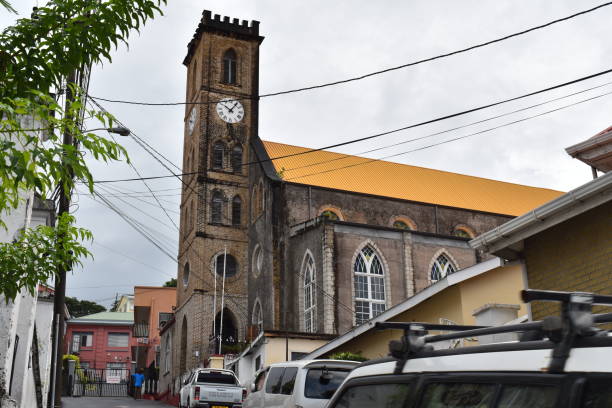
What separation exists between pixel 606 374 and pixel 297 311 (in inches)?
1306

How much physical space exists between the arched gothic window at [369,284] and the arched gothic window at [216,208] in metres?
13.3

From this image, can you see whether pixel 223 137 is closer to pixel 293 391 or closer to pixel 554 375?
pixel 293 391

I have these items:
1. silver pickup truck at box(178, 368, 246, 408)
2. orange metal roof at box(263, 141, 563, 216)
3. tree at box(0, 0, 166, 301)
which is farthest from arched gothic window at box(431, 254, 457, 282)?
tree at box(0, 0, 166, 301)

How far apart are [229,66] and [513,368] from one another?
48343 mm

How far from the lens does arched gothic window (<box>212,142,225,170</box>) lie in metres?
46.0

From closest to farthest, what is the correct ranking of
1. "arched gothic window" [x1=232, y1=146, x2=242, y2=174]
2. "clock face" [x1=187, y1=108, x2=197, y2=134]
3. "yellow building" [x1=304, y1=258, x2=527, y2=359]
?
"yellow building" [x1=304, y1=258, x2=527, y2=359] → "arched gothic window" [x1=232, y1=146, x2=242, y2=174] → "clock face" [x1=187, y1=108, x2=197, y2=134]

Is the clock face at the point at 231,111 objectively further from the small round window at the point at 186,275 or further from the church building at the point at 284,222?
the small round window at the point at 186,275

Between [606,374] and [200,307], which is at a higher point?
[200,307]

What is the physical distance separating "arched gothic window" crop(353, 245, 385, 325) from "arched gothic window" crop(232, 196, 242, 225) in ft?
41.9

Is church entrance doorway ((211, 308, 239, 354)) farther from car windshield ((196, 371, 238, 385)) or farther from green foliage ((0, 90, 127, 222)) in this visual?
green foliage ((0, 90, 127, 222))

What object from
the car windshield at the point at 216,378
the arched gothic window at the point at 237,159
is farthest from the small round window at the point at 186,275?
the car windshield at the point at 216,378

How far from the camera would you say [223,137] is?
46.8 m

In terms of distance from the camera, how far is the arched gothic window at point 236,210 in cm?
4488

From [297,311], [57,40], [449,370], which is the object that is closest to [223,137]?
[297,311]
